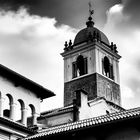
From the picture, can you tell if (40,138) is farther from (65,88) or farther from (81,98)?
(65,88)

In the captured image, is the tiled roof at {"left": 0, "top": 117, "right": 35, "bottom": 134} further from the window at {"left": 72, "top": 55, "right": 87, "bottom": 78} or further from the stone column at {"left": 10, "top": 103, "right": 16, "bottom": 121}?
the window at {"left": 72, "top": 55, "right": 87, "bottom": 78}

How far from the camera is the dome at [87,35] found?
157 feet

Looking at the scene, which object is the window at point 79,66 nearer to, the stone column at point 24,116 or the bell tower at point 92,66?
the bell tower at point 92,66

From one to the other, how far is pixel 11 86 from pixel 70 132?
7089 millimetres

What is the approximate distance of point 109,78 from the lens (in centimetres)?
4675

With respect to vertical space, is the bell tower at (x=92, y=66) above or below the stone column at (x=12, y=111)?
above

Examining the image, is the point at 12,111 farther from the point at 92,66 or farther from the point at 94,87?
the point at 92,66

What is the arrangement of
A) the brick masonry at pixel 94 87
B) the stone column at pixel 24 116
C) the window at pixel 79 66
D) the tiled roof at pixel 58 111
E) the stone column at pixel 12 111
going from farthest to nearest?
the window at pixel 79 66, the brick masonry at pixel 94 87, the tiled roof at pixel 58 111, the stone column at pixel 24 116, the stone column at pixel 12 111

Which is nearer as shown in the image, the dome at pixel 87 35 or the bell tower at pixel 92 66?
the bell tower at pixel 92 66

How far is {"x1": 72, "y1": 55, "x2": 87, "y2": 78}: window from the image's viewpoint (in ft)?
153

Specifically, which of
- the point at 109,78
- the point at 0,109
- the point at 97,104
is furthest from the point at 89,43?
the point at 0,109

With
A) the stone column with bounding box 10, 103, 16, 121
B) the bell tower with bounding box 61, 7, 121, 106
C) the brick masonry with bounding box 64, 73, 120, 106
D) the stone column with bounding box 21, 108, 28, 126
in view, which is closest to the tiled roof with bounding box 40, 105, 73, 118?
the stone column with bounding box 21, 108, 28, 126

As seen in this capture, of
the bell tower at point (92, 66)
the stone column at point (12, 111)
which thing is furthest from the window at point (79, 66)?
the stone column at point (12, 111)

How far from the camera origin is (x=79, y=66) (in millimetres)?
47375
